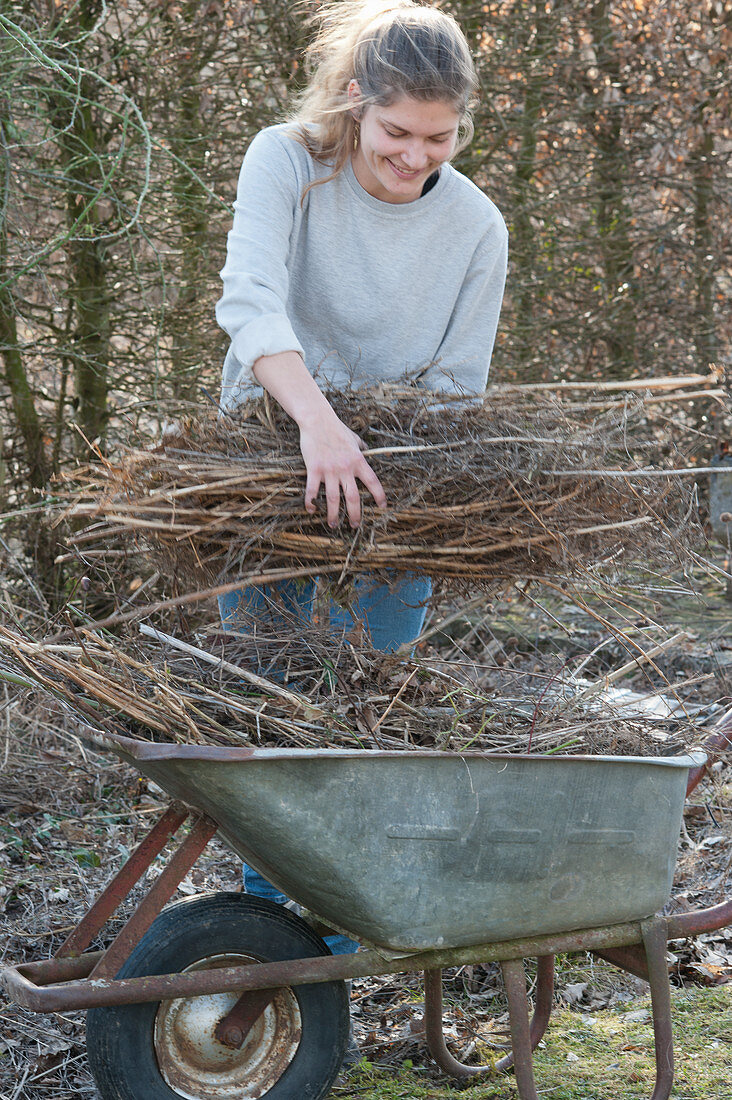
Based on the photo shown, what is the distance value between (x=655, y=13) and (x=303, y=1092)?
5.70 m

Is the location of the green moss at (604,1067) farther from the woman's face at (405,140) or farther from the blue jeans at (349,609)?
the woman's face at (405,140)

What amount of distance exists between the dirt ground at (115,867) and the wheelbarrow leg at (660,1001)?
1.49ft

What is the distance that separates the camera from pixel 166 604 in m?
1.78

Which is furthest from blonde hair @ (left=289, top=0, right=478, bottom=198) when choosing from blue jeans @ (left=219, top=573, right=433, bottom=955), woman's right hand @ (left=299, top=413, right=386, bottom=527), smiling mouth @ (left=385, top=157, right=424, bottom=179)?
blue jeans @ (left=219, top=573, right=433, bottom=955)

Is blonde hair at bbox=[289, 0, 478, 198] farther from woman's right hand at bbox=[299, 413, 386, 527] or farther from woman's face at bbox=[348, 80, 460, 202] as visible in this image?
woman's right hand at bbox=[299, 413, 386, 527]

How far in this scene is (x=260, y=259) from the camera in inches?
76.8

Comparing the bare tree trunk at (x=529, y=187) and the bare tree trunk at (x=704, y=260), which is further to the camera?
the bare tree trunk at (x=704, y=260)

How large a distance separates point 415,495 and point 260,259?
540 mm

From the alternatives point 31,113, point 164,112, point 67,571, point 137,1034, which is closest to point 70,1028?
point 137,1034

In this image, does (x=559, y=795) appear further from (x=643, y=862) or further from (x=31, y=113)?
(x=31, y=113)

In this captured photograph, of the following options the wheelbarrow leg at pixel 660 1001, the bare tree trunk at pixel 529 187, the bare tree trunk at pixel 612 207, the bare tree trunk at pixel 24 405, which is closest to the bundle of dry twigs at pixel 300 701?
the wheelbarrow leg at pixel 660 1001

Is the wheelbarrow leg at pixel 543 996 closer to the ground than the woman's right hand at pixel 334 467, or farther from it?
closer to the ground

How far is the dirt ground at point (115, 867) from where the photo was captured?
2332 mm

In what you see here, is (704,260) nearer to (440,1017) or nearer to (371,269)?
(371,269)
